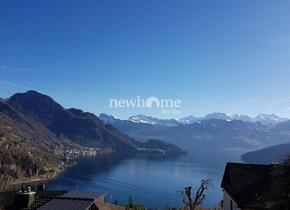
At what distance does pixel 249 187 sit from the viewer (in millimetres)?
45281

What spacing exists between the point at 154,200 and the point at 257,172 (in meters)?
147

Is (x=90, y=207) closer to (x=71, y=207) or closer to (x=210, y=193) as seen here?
(x=71, y=207)

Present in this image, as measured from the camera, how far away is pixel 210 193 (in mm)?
195875

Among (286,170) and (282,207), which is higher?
(286,170)

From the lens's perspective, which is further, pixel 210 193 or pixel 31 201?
pixel 210 193

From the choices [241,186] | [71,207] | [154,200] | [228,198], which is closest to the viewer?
[71,207]

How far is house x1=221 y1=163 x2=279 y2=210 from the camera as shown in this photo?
4241 cm

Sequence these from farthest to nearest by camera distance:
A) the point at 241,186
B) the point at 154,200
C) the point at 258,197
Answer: the point at 154,200 → the point at 241,186 → the point at 258,197

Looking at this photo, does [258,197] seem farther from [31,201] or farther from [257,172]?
[31,201]

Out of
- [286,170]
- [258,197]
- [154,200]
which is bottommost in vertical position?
[154,200]

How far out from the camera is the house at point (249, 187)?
42.4 metres

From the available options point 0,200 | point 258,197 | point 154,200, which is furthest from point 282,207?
point 154,200

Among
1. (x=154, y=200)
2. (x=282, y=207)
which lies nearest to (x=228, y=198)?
(x=282, y=207)

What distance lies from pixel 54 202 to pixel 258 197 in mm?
21137
